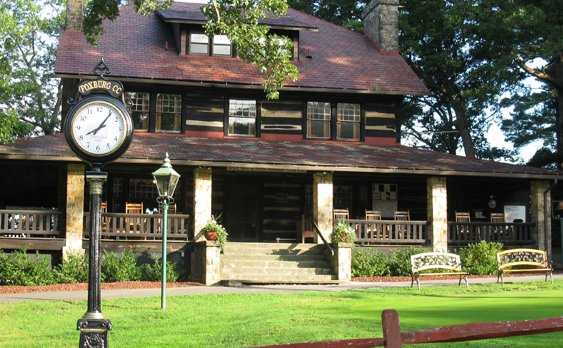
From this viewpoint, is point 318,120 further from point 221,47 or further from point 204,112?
point 221,47

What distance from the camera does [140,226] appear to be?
23.0 meters

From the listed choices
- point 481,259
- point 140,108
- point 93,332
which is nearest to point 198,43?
point 140,108

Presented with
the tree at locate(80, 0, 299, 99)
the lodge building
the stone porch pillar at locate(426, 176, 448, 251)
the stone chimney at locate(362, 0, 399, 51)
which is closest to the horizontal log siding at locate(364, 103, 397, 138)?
the lodge building

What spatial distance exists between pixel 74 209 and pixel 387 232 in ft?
32.7

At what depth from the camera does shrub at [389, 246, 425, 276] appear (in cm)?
2350

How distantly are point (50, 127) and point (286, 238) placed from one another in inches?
937

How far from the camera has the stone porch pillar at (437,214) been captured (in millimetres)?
24547

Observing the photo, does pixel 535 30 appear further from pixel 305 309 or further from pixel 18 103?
pixel 18 103

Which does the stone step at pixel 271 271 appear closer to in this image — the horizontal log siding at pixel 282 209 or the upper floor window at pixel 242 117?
the horizontal log siding at pixel 282 209

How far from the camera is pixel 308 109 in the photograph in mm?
27828

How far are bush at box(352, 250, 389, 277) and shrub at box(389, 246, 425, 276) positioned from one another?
0.22 m

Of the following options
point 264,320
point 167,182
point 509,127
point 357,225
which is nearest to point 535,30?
point 509,127

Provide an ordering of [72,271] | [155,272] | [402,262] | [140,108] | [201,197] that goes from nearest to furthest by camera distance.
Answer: [72,271] → [155,272] → [201,197] → [402,262] → [140,108]

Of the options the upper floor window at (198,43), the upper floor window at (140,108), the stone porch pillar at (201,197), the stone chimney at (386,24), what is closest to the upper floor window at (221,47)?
the upper floor window at (198,43)
